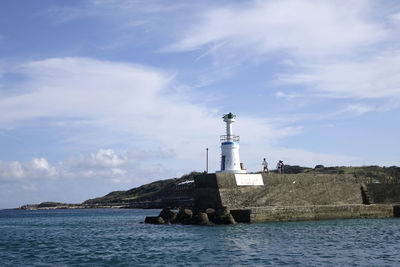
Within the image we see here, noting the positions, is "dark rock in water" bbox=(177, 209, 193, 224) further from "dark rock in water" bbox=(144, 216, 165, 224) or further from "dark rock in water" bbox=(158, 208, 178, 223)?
"dark rock in water" bbox=(144, 216, 165, 224)

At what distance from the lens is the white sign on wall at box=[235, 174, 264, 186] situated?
30.4 meters

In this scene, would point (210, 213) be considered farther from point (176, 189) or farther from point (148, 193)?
point (148, 193)

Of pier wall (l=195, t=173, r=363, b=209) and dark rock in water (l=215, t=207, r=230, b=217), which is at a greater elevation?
pier wall (l=195, t=173, r=363, b=209)

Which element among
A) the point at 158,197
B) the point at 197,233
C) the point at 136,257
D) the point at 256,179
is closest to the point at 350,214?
the point at 256,179

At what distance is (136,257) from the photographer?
18125mm

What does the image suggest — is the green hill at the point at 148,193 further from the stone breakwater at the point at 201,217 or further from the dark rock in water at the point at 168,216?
the stone breakwater at the point at 201,217


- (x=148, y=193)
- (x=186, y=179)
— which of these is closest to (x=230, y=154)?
(x=186, y=179)

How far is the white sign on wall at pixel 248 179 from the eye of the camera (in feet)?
99.9

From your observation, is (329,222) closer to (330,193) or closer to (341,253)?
(330,193)

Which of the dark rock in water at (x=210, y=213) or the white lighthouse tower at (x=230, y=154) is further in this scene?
the white lighthouse tower at (x=230, y=154)

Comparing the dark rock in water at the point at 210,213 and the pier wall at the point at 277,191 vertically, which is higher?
the pier wall at the point at 277,191

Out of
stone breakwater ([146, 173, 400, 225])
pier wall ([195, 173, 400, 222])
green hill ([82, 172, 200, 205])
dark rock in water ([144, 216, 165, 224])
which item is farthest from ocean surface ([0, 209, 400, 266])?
green hill ([82, 172, 200, 205])

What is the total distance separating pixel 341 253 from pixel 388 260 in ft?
6.10

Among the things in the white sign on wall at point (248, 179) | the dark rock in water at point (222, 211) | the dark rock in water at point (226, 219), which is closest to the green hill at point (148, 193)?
the white sign on wall at point (248, 179)
